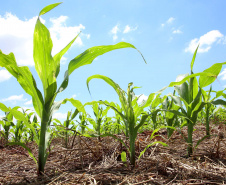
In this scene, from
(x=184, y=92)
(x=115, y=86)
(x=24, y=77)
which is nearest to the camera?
(x=24, y=77)

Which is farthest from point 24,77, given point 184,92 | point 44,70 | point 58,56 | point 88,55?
point 184,92

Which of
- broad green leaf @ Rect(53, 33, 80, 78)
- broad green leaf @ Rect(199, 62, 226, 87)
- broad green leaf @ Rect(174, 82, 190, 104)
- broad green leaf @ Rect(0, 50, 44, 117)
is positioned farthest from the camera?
broad green leaf @ Rect(174, 82, 190, 104)

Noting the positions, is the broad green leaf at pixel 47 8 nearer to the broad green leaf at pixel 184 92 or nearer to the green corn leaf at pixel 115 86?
the green corn leaf at pixel 115 86

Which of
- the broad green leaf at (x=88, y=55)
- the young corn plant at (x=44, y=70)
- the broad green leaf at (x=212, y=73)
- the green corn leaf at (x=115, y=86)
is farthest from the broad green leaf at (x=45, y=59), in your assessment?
the broad green leaf at (x=212, y=73)

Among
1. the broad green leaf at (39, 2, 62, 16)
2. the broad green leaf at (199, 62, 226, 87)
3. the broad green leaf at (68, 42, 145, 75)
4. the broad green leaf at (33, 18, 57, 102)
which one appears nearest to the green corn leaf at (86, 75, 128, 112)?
the broad green leaf at (68, 42, 145, 75)

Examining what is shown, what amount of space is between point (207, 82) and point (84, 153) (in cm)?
132

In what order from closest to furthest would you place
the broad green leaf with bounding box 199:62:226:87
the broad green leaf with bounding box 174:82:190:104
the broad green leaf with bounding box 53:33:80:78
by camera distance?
1. the broad green leaf with bounding box 53:33:80:78
2. the broad green leaf with bounding box 199:62:226:87
3. the broad green leaf with bounding box 174:82:190:104

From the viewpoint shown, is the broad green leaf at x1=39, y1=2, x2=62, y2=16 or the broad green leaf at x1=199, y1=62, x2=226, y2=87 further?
the broad green leaf at x1=199, y1=62, x2=226, y2=87

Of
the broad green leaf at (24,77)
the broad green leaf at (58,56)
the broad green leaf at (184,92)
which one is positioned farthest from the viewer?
the broad green leaf at (184,92)

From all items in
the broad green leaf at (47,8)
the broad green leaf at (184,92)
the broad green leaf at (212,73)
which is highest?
the broad green leaf at (47,8)

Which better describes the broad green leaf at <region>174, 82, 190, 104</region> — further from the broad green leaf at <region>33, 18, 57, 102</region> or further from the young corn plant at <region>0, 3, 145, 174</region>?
the broad green leaf at <region>33, 18, 57, 102</region>

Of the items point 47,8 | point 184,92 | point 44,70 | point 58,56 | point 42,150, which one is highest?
point 47,8

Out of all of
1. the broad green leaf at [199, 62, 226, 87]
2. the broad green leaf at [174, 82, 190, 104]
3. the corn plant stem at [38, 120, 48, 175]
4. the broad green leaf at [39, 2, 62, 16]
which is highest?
the broad green leaf at [39, 2, 62, 16]

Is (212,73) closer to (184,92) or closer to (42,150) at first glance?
(184,92)
